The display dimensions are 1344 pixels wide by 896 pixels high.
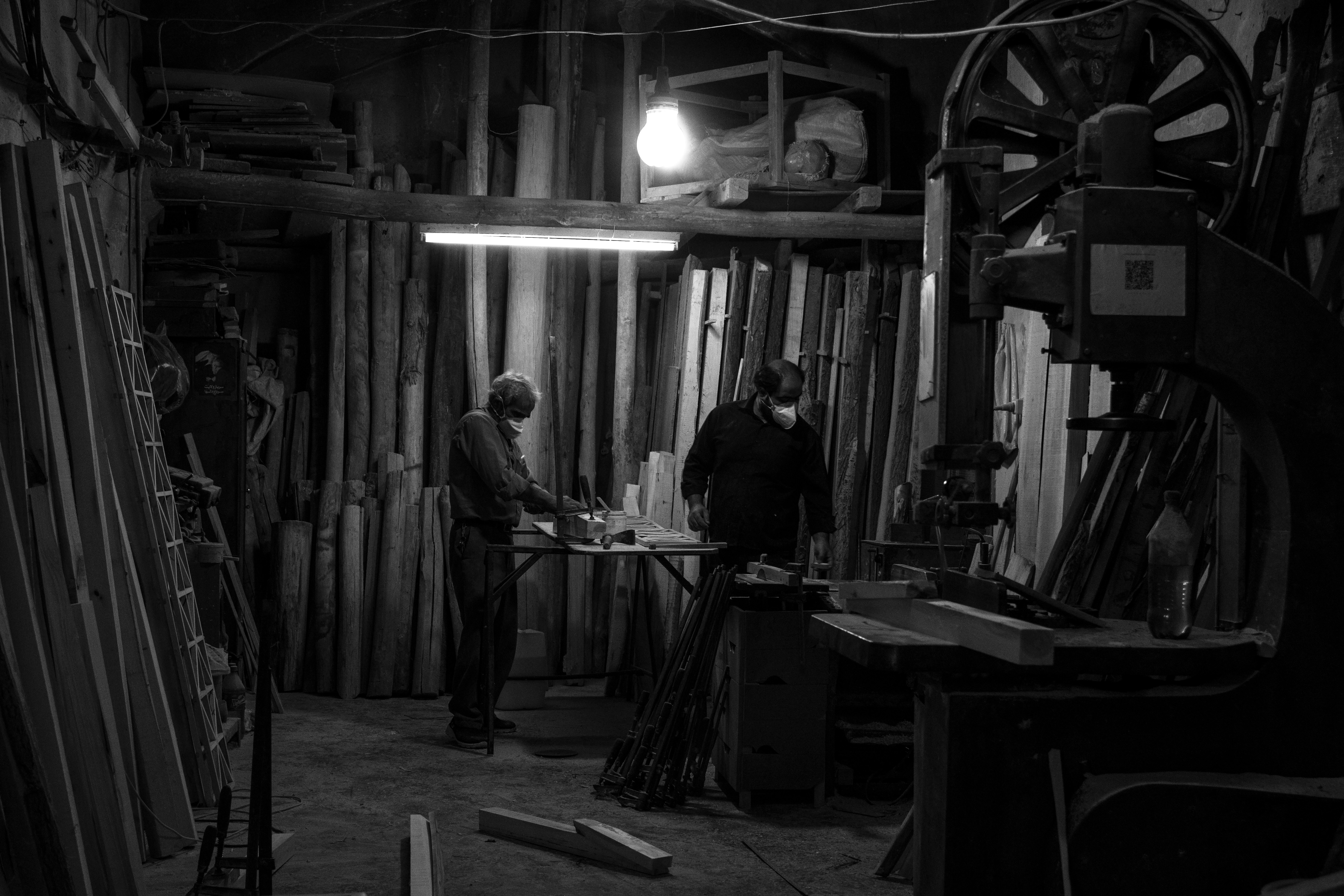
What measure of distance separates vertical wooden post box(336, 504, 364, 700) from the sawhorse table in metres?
1.61

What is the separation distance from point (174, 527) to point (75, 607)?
1.43m

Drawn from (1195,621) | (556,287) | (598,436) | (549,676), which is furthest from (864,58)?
(1195,621)

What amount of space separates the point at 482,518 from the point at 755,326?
249 cm

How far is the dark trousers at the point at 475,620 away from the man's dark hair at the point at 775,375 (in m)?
1.60

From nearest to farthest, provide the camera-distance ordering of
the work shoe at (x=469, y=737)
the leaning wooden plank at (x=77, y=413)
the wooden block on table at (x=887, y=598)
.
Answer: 1. the wooden block on table at (x=887, y=598)
2. the leaning wooden plank at (x=77, y=413)
3. the work shoe at (x=469, y=737)

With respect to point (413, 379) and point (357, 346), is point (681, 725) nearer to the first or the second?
point (413, 379)

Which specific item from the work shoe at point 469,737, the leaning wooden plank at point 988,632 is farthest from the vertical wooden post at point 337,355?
the leaning wooden plank at point 988,632

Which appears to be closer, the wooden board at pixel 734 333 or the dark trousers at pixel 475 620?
the dark trousers at pixel 475 620

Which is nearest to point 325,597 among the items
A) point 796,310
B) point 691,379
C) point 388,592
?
point 388,592

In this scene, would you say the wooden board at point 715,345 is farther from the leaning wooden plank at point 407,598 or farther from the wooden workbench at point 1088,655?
the wooden workbench at point 1088,655

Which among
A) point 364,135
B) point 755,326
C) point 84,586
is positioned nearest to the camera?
point 84,586

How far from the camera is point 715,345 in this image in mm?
8336

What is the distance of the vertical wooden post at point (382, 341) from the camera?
8297 millimetres

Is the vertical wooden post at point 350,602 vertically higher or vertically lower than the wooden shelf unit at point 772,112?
lower
